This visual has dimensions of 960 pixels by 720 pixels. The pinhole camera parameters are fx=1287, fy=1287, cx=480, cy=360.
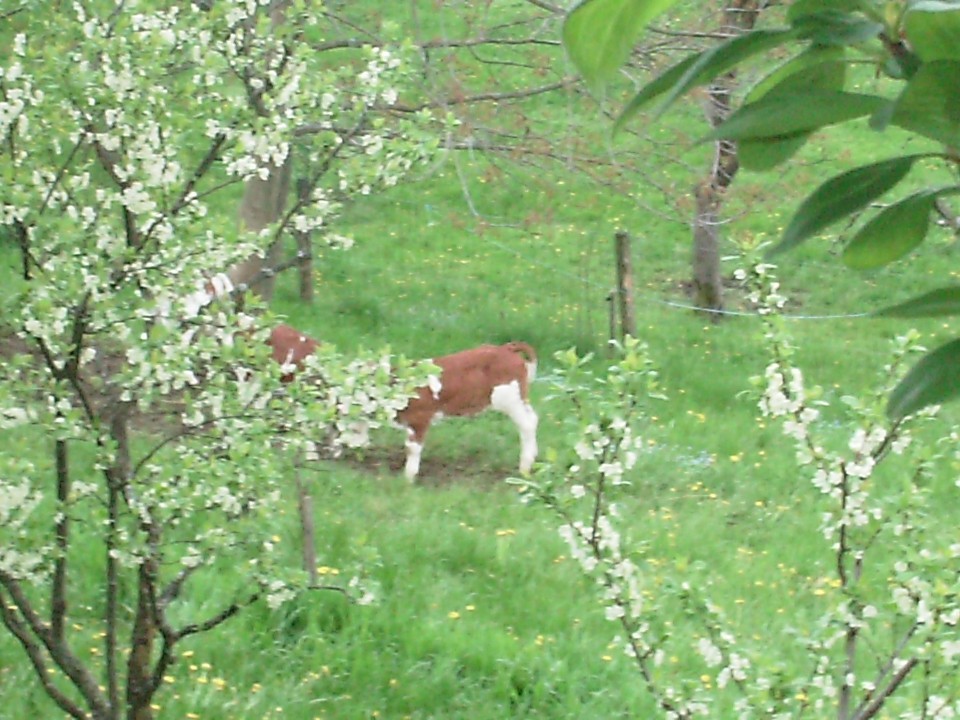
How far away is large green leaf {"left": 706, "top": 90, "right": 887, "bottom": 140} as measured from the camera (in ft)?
1.49

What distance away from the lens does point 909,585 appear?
307 centimetres

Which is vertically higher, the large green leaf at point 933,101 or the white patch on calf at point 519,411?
the large green leaf at point 933,101

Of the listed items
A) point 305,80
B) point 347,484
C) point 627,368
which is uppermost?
point 305,80

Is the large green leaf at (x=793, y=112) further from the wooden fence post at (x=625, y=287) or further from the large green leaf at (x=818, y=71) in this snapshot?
the wooden fence post at (x=625, y=287)

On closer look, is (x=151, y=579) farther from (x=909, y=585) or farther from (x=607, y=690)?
(x=607, y=690)

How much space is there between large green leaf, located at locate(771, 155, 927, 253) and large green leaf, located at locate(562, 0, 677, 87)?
9 centimetres

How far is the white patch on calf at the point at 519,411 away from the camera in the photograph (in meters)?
8.65

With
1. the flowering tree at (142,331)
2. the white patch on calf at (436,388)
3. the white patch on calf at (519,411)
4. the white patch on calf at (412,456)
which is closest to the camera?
the flowering tree at (142,331)

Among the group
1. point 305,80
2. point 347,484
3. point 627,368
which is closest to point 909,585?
point 627,368

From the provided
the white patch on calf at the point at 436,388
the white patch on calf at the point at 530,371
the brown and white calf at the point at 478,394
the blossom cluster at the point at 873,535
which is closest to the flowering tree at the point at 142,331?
the blossom cluster at the point at 873,535

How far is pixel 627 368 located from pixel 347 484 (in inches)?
202

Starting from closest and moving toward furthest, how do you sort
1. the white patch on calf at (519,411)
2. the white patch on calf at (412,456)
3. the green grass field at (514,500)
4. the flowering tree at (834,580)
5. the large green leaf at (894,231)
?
1. the large green leaf at (894,231)
2. the flowering tree at (834,580)
3. the green grass field at (514,500)
4. the white patch on calf at (412,456)
5. the white patch on calf at (519,411)

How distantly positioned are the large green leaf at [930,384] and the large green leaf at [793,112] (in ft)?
0.31

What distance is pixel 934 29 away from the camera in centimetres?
41
